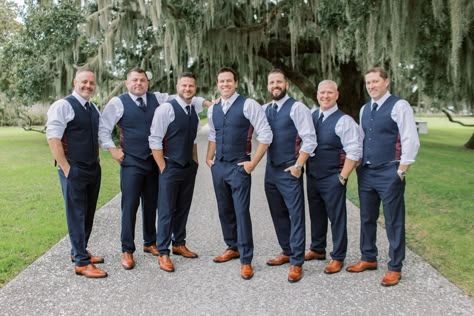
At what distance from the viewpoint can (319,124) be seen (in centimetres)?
393

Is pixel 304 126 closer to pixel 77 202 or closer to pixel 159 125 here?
pixel 159 125

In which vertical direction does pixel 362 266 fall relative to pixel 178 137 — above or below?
below

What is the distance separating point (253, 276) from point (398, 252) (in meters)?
1.14

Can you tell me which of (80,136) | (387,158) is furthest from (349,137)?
(80,136)

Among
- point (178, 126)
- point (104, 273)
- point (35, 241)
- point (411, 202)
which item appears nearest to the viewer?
point (104, 273)

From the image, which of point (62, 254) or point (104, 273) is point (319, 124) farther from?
point (62, 254)

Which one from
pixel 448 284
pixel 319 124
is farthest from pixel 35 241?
pixel 448 284

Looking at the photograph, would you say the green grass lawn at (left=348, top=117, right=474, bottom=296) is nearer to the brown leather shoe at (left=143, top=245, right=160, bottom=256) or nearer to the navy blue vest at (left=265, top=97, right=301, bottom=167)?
the navy blue vest at (left=265, top=97, right=301, bottom=167)

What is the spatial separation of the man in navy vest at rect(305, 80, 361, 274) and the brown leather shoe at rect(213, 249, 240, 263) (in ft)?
2.70

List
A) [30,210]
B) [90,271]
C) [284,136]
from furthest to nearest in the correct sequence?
[30,210]
[284,136]
[90,271]

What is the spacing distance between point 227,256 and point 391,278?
4.54 ft

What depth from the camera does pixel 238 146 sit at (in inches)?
154

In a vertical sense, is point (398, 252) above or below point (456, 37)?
below

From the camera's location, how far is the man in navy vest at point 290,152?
377cm
